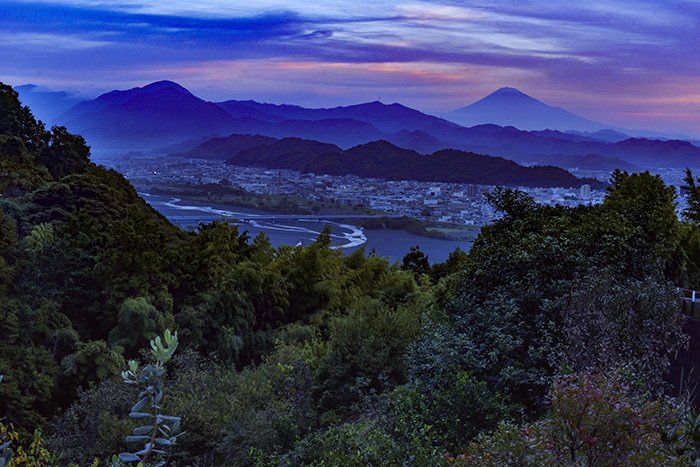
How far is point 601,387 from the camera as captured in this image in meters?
3.72

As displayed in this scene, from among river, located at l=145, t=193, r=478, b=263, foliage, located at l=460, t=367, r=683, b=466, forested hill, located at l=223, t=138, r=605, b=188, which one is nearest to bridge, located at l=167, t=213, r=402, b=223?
river, located at l=145, t=193, r=478, b=263

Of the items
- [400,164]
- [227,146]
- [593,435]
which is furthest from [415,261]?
[227,146]

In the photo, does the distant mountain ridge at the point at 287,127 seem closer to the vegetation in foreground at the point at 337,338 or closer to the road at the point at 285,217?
the road at the point at 285,217

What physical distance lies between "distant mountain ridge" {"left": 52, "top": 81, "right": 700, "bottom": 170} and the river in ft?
83.4

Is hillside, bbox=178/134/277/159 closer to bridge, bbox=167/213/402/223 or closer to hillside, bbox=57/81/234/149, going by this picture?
hillside, bbox=57/81/234/149

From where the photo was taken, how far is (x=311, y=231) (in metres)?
27.0

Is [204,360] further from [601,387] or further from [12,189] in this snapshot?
[601,387]

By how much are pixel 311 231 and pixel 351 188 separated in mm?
12324

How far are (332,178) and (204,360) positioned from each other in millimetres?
32089

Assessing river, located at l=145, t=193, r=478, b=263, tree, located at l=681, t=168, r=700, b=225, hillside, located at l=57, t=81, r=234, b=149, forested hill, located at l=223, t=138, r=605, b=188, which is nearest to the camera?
tree, located at l=681, t=168, r=700, b=225

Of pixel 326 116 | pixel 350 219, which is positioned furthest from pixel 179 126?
pixel 350 219

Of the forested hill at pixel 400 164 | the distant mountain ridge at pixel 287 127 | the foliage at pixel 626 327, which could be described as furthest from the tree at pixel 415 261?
the distant mountain ridge at pixel 287 127

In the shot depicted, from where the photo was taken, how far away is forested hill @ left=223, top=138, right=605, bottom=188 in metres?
31.2

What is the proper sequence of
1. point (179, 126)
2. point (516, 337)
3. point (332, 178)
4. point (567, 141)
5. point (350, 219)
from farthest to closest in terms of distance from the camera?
point (179, 126)
point (567, 141)
point (332, 178)
point (350, 219)
point (516, 337)
